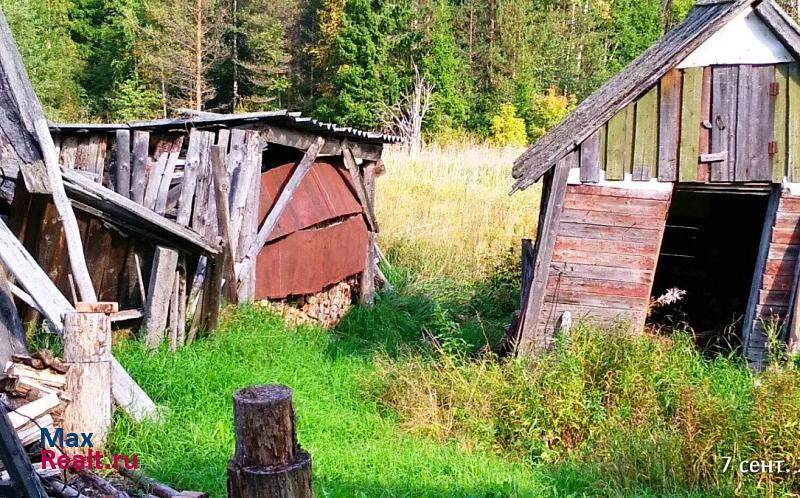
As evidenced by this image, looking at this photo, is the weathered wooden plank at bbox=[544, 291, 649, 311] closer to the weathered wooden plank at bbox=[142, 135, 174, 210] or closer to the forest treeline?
the weathered wooden plank at bbox=[142, 135, 174, 210]

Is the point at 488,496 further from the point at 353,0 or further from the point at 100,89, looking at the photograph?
the point at 100,89

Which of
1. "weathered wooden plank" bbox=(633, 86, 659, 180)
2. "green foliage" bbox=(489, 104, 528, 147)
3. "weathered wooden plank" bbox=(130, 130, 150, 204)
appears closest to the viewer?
"weathered wooden plank" bbox=(633, 86, 659, 180)

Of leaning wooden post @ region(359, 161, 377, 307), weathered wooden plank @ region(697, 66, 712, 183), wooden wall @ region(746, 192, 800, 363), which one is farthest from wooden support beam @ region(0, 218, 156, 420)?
leaning wooden post @ region(359, 161, 377, 307)

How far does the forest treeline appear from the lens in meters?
28.8

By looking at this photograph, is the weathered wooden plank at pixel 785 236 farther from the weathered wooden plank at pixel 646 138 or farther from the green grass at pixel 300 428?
the green grass at pixel 300 428

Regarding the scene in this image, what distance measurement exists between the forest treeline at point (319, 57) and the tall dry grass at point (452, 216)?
38.5ft

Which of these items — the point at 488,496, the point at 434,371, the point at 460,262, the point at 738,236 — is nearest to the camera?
the point at 488,496

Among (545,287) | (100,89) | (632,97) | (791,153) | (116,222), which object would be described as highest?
(100,89)

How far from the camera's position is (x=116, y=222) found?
584cm

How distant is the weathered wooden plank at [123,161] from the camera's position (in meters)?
6.37

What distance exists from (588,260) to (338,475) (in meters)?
3.27

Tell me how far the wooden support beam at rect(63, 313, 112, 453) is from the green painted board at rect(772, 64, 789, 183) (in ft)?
19.0

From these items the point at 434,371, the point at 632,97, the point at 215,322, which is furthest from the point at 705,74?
the point at 215,322

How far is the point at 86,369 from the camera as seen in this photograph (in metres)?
4.23
